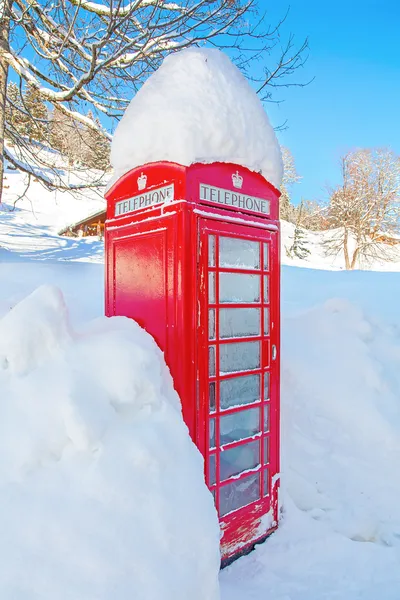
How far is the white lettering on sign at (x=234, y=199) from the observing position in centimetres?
261

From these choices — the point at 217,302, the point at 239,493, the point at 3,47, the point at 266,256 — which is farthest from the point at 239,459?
the point at 3,47

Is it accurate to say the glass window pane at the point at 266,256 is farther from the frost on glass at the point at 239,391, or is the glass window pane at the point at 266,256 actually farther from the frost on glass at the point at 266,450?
the frost on glass at the point at 266,450

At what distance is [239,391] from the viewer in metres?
2.89

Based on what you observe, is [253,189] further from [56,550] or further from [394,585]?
[394,585]

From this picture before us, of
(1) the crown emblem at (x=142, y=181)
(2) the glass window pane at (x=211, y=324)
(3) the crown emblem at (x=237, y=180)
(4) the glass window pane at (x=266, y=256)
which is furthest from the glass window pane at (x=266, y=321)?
(1) the crown emblem at (x=142, y=181)

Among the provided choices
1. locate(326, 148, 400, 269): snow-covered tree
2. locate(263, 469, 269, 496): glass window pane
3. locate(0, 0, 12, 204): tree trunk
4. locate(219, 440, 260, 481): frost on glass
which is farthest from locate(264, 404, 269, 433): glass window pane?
locate(326, 148, 400, 269): snow-covered tree

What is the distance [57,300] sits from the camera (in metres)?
2.34

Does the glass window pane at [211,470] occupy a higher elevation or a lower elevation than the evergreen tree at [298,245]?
lower

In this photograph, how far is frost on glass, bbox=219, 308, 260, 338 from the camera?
2781mm

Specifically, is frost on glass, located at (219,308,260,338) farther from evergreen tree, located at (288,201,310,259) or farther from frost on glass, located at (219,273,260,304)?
evergreen tree, located at (288,201,310,259)

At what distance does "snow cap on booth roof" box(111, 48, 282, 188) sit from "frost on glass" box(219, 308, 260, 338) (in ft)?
3.36

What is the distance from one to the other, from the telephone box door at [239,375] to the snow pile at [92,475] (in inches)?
20.3

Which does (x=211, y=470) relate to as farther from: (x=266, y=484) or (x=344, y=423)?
(x=344, y=423)

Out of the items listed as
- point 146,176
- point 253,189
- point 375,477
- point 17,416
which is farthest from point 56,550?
point 375,477
